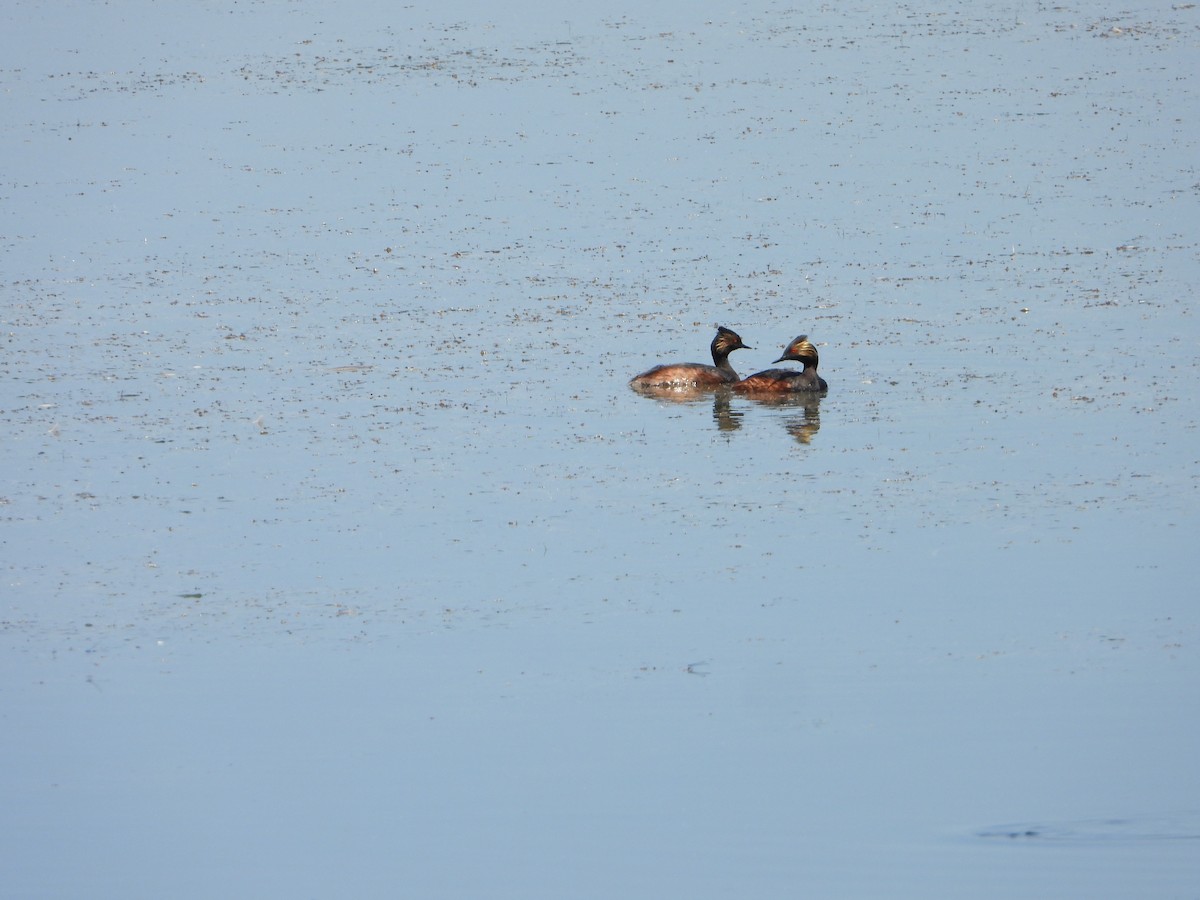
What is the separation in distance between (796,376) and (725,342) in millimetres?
904

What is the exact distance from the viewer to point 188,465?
13.9m

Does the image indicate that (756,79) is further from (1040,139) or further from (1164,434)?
(1164,434)

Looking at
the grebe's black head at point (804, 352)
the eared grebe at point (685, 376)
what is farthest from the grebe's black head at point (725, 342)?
the grebe's black head at point (804, 352)

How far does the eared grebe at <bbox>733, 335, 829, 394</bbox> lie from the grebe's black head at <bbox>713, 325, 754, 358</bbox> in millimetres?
Result: 407

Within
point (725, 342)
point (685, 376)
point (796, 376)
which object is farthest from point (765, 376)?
point (685, 376)

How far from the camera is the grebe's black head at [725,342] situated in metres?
16.6

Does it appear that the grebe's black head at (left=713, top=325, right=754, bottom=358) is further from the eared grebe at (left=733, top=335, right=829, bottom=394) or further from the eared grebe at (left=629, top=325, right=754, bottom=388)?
the eared grebe at (left=733, top=335, right=829, bottom=394)

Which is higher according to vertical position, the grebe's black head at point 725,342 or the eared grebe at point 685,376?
the grebe's black head at point 725,342

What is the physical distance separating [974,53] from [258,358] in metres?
18.3

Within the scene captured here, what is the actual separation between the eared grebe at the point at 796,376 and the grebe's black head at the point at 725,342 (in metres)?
0.41

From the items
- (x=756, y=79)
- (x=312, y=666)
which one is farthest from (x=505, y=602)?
(x=756, y=79)

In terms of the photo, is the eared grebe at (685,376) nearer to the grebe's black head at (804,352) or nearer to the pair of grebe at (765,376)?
the pair of grebe at (765,376)

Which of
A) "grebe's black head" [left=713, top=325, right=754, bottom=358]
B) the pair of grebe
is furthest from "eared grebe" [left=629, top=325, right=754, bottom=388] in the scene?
"grebe's black head" [left=713, top=325, right=754, bottom=358]

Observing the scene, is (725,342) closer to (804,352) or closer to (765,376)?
(765,376)
